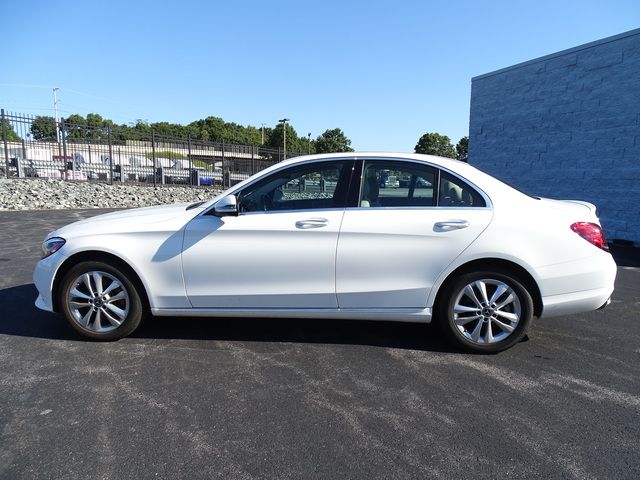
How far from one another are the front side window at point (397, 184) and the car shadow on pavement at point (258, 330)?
1253 millimetres

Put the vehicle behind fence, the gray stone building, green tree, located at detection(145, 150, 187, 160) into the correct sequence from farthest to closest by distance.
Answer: green tree, located at detection(145, 150, 187, 160)
the vehicle behind fence
the gray stone building

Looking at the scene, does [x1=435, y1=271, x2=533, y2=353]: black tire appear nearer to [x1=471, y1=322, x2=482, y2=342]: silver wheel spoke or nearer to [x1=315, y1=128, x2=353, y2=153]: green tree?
[x1=471, y1=322, x2=482, y2=342]: silver wheel spoke

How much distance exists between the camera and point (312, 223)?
3713 millimetres

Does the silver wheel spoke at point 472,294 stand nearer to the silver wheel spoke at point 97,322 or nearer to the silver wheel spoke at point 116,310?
the silver wheel spoke at point 116,310

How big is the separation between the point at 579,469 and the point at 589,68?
10.4m

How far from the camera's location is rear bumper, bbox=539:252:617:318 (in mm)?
3646

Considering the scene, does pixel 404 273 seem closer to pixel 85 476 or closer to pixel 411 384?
pixel 411 384

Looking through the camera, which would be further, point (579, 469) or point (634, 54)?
point (634, 54)

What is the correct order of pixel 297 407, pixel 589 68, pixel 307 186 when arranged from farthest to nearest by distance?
pixel 589 68
pixel 307 186
pixel 297 407

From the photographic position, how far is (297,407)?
2.96m

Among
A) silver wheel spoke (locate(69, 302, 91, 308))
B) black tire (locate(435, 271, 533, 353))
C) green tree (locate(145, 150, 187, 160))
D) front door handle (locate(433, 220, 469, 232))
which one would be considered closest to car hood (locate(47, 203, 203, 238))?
silver wheel spoke (locate(69, 302, 91, 308))

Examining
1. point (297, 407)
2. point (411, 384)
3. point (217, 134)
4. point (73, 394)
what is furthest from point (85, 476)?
point (217, 134)

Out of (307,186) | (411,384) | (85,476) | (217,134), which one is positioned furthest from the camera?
(217,134)

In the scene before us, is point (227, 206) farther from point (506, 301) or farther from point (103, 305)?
point (506, 301)
